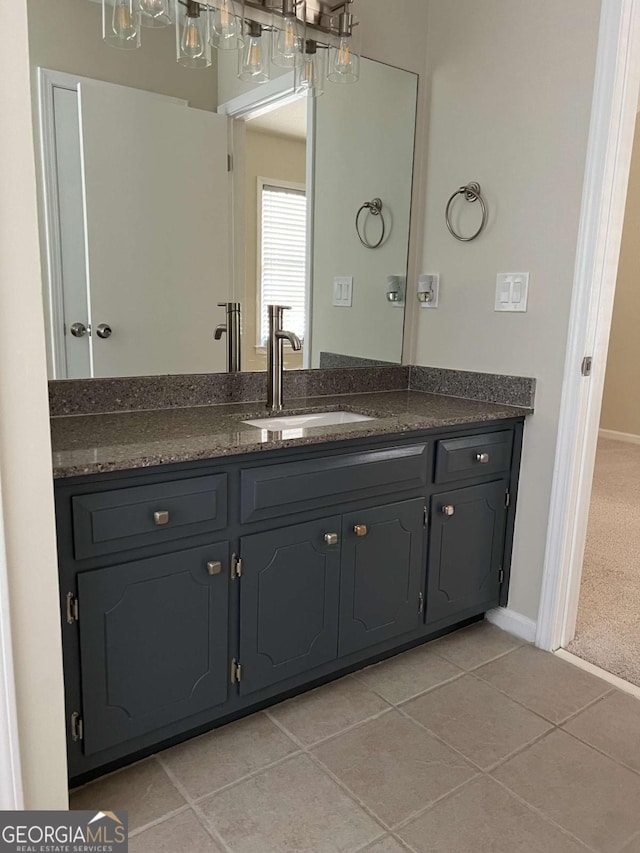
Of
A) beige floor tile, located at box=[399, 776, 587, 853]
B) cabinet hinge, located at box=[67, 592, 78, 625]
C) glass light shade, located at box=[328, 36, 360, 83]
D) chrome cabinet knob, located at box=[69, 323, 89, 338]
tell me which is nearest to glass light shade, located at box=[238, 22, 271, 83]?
glass light shade, located at box=[328, 36, 360, 83]

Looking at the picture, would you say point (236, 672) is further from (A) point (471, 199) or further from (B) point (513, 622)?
(A) point (471, 199)

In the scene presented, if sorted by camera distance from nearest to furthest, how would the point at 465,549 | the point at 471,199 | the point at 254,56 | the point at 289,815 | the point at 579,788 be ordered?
→ the point at 289,815 < the point at 579,788 < the point at 254,56 < the point at 465,549 < the point at 471,199

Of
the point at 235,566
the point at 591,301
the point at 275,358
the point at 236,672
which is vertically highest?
the point at 591,301

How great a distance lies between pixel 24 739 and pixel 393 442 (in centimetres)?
117

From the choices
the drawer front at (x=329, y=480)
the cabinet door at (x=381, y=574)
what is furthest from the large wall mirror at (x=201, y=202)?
the cabinet door at (x=381, y=574)

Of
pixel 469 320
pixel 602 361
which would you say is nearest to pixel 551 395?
pixel 602 361

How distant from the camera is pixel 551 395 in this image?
214 centimetres

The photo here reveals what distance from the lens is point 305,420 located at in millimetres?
2152

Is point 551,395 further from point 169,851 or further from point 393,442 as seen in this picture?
point 169,851

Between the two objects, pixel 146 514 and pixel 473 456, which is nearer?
pixel 146 514

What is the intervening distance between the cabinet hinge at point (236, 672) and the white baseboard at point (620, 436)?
496cm

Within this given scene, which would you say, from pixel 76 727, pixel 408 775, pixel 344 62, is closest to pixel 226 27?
pixel 344 62

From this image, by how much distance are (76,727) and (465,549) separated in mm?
1311

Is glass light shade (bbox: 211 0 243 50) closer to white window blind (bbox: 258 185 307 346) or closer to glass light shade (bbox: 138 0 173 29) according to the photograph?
glass light shade (bbox: 138 0 173 29)
